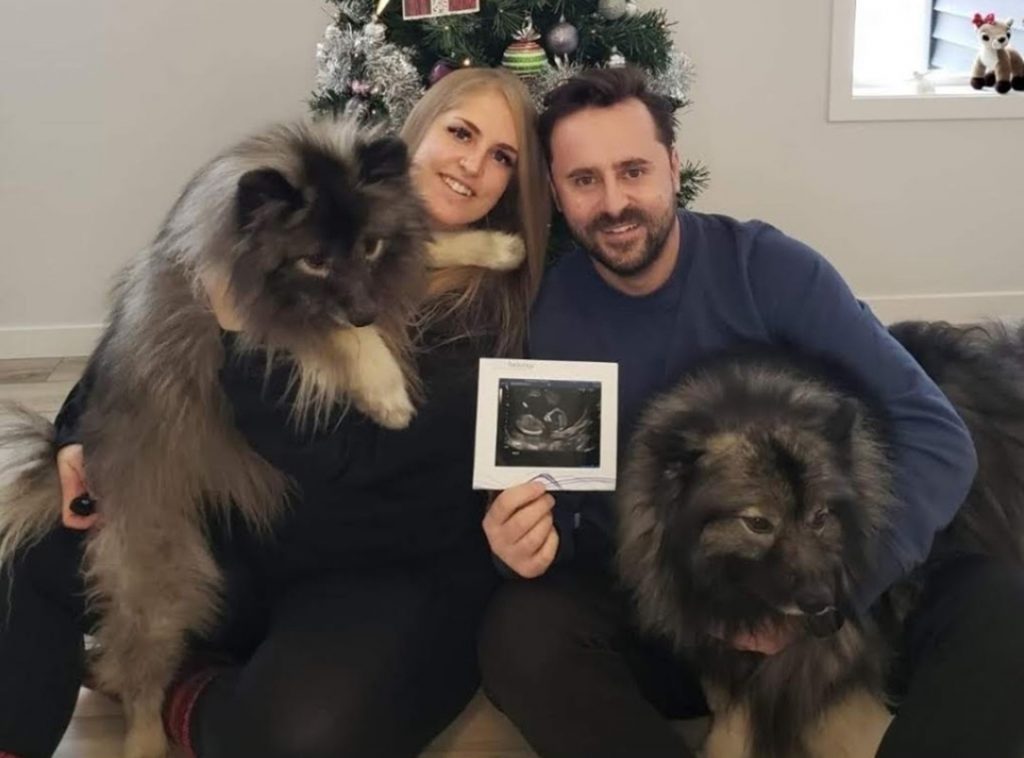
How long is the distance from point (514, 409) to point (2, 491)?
35.9 inches

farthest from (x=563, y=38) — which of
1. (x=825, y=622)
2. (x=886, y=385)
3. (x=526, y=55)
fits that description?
(x=825, y=622)

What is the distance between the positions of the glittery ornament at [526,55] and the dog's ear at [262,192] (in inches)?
37.5

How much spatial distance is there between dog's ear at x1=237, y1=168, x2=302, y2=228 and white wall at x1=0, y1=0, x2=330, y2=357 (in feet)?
6.54

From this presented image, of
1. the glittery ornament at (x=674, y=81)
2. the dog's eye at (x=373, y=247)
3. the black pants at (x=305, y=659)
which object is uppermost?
Answer: the glittery ornament at (x=674, y=81)

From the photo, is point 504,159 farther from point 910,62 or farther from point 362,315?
point 910,62

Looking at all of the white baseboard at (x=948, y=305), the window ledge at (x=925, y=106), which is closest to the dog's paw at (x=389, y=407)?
the window ledge at (x=925, y=106)

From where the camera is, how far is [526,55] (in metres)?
2.42

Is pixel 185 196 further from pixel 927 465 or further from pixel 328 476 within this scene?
pixel 927 465

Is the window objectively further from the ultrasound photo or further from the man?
the ultrasound photo

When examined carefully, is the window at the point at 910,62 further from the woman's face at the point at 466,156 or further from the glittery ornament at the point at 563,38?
the woman's face at the point at 466,156

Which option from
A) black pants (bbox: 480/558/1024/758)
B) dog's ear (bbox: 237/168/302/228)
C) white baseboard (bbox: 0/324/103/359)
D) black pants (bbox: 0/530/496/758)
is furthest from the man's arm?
white baseboard (bbox: 0/324/103/359)

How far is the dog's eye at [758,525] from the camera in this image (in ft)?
4.99

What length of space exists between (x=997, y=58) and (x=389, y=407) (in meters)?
3.04

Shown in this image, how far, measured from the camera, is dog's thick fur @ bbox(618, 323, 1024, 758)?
60.1 inches
